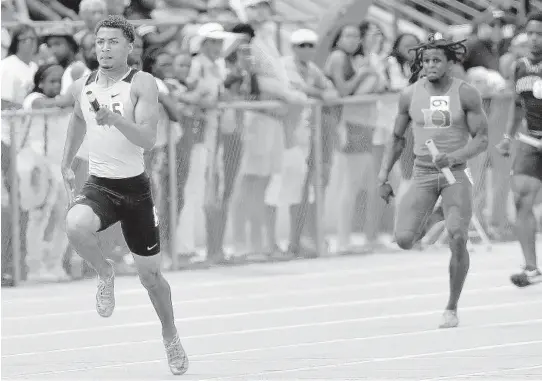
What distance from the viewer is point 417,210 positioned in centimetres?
1270

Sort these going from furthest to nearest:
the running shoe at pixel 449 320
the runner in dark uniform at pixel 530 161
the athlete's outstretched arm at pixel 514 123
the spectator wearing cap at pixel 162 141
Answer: the spectator wearing cap at pixel 162 141 → the athlete's outstretched arm at pixel 514 123 → the runner in dark uniform at pixel 530 161 → the running shoe at pixel 449 320

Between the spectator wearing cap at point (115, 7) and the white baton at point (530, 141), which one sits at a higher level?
the spectator wearing cap at point (115, 7)

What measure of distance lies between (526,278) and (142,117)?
5.62 metres

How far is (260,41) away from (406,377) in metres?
8.21

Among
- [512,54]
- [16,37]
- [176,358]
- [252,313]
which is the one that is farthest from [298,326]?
[512,54]

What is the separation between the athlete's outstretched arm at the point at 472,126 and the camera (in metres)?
12.5

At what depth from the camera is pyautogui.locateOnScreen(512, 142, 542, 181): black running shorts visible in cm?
1479

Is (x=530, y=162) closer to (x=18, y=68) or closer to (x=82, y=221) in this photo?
(x=18, y=68)

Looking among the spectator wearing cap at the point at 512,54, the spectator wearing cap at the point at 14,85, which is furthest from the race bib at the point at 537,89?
the spectator wearing cap at the point at 512,54

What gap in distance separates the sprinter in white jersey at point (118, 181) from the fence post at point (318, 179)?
7.41 metres

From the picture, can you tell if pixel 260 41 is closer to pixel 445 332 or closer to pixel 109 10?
pixel 109 10

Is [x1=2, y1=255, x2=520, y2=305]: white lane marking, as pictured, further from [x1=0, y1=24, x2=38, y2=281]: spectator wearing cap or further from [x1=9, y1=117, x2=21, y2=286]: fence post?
[x1=0, y1=24, x2=38, y2=281]: spectator wearing cap

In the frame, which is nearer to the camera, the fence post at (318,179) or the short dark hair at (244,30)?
the short dark hair at (244,30)

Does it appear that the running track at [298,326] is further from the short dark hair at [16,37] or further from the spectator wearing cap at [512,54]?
the spectator wearing cap at [512,54]
